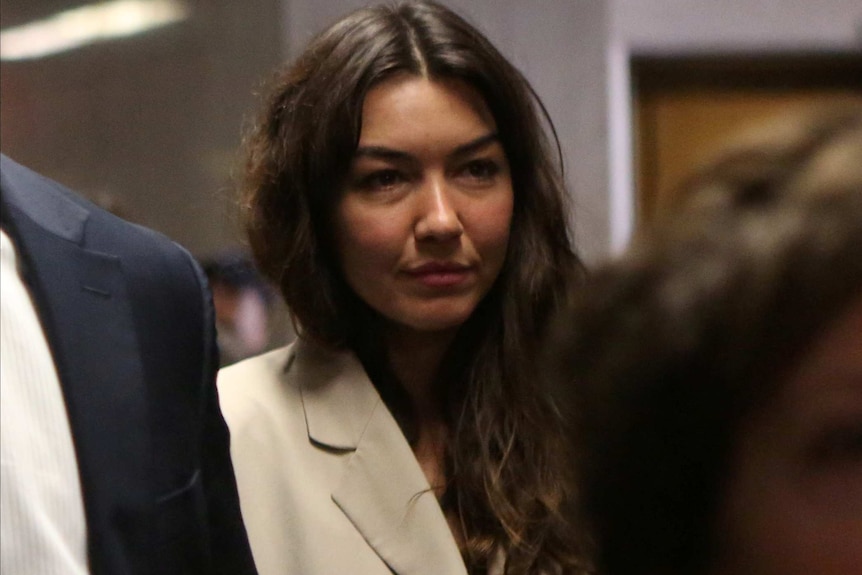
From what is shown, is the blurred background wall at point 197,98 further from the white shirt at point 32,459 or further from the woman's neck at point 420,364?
the white shirt at point 32,459

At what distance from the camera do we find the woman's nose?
1.39 metres

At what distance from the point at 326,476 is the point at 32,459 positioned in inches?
20.1

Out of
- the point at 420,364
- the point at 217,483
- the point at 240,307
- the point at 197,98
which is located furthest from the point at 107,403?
the point at 197,98

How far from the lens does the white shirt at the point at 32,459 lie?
935mm

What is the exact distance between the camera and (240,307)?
288cm

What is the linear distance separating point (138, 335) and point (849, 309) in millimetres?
724

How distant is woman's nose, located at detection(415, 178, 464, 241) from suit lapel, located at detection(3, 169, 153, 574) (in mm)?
423

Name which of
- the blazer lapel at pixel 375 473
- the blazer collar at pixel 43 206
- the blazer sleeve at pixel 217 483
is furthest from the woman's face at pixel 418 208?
the blazer collar at pixel 43 206

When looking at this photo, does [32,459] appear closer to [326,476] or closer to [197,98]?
[326,476]

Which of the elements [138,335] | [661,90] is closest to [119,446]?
[138,335]

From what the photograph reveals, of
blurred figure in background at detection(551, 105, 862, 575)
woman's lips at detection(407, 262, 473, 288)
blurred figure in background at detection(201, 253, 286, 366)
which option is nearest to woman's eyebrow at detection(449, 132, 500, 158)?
woman's lips at detection(407, 262, 473, 288)

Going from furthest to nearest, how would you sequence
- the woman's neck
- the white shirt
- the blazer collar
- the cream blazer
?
→ the woman's neck, the cream blazer, the blazer collar, the white shirt

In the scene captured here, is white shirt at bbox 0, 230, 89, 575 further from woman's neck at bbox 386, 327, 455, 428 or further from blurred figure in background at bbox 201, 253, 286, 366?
blurred figure in background at bbox 201, 253, 286, 366

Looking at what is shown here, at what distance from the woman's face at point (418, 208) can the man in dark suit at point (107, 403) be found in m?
0.30
